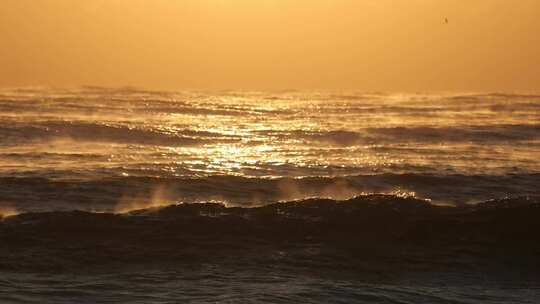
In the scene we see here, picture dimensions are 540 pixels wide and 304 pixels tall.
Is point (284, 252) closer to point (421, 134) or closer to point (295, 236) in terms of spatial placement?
point (295, 236)

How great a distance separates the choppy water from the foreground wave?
2.81 ft

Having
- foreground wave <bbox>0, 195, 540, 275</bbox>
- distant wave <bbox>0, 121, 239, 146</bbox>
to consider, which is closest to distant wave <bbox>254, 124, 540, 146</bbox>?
distant wave <bbox>0, 121, 239, 146</bbox>

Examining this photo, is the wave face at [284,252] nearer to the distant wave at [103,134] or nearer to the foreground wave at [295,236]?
the foreground wave at [295,236]

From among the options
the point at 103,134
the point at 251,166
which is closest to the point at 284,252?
the point at 251,166

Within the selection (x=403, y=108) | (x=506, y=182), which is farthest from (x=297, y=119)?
(x=506, y=182)

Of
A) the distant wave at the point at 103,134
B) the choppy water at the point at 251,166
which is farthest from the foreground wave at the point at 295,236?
the distant wave at the point at 103,134

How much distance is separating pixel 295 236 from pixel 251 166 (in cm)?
1086

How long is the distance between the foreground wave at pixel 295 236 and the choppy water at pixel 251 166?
856mm

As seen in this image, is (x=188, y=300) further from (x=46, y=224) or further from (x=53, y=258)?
(x=46, y=224)

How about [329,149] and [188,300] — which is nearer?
[188,300]

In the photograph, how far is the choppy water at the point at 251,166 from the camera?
15.8 meters

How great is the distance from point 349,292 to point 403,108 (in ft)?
132

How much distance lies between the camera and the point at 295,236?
66.4 feet

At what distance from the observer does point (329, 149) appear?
3616cm
